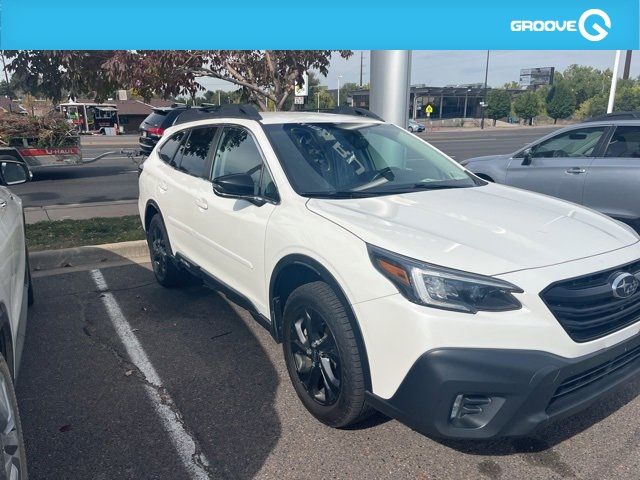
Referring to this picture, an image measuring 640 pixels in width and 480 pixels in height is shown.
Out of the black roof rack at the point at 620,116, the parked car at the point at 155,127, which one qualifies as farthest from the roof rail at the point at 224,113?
the parked car at the point at 155,127

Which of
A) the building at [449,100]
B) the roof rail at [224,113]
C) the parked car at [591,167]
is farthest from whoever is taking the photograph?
the building at [449,100]

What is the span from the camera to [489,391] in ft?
7.63

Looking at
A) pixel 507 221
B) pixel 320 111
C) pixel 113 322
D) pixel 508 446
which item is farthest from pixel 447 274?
pixel 113 322

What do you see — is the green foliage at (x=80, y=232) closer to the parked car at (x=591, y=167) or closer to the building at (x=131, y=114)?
the parked car at (x=591, y=167)

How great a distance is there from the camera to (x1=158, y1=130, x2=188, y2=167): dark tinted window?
509 cm

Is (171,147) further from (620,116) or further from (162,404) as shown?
(620,116)

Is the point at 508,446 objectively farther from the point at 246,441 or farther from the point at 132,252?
the point at 132,252

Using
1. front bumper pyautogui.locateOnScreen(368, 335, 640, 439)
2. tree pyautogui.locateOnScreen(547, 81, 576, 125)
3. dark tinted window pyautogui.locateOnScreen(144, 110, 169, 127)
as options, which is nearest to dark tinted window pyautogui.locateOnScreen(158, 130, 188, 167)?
front bumper pyautogui.locateOnScreen(368, 335, 640, 439)

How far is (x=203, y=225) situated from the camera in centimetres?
418

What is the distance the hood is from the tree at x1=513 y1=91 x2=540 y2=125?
250 ft

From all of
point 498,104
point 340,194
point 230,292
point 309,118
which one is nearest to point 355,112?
point 309,118

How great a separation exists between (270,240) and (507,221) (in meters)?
1.38

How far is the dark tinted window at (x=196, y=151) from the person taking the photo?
14.5 feet

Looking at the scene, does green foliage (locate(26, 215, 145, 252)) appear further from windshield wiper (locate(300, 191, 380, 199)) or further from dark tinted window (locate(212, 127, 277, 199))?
windshield wiper (locate(300, 191, 380, 199))
